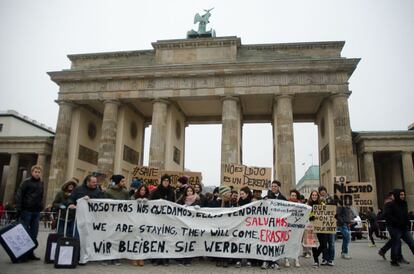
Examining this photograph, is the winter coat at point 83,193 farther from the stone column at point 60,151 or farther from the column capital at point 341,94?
the column capital at point 341,94

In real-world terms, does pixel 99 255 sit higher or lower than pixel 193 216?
lower

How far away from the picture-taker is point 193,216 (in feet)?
27.3

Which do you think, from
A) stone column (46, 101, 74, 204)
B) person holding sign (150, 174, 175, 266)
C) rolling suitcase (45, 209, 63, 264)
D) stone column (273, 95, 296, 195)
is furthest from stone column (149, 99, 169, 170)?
rolling suitcase (45, 209, 63, 264)

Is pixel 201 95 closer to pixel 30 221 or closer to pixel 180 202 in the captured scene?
pixel 180 202

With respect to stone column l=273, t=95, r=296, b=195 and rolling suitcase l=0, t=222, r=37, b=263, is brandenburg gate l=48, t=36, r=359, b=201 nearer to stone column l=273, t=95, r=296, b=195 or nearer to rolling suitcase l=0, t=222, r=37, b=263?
stone column l=273, t=95, r=296, b=195

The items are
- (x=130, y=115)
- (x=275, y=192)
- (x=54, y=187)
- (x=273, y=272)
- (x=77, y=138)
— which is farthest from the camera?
(x=130, y=115)

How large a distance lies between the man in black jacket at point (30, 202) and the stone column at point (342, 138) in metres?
22.5

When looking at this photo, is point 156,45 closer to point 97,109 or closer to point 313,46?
point 97,109

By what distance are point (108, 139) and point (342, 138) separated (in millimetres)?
20331

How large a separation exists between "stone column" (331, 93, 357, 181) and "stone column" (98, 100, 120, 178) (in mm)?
19454

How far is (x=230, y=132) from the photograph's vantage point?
2709cm

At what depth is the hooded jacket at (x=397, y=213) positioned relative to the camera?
342 inches

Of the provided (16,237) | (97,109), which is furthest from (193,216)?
(97,109)

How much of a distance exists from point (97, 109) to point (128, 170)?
7.83 metres
